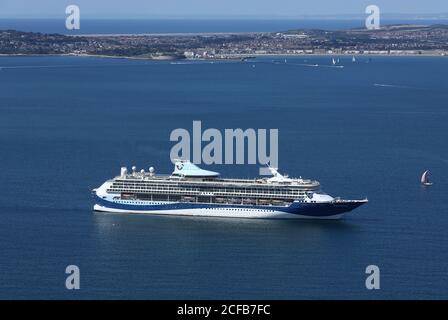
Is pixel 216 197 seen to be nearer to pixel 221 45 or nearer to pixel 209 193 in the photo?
pixel 209 193

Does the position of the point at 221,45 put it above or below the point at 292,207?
above
